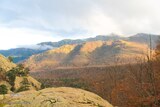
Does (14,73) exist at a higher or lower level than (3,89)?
higher

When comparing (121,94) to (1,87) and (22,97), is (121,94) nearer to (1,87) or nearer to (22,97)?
(1,87)

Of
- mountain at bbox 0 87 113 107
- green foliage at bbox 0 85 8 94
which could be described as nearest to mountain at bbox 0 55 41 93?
green foliage at bbox 0 85 8 94

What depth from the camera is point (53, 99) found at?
15.4m

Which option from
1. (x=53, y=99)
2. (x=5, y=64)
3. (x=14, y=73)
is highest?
(x=5, y=64)

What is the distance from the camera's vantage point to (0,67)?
48500 millimetres

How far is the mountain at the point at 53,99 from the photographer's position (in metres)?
15.2

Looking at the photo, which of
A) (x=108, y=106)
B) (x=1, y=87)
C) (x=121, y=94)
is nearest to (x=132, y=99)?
(x=1, y=87)

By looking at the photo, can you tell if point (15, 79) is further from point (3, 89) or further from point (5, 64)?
point (5, 64)

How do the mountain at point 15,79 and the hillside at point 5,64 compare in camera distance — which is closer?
the mountain at point 15,79

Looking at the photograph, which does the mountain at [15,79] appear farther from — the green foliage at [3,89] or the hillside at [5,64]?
the green foliage at [3,89]

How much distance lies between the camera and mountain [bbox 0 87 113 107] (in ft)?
49.8

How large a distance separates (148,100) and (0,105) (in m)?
27.9

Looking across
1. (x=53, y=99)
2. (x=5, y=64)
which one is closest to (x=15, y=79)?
(x=5, y=64)

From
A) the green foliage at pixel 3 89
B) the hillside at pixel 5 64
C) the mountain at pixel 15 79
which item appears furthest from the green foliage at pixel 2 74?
the green foliage at pixel 3 89
